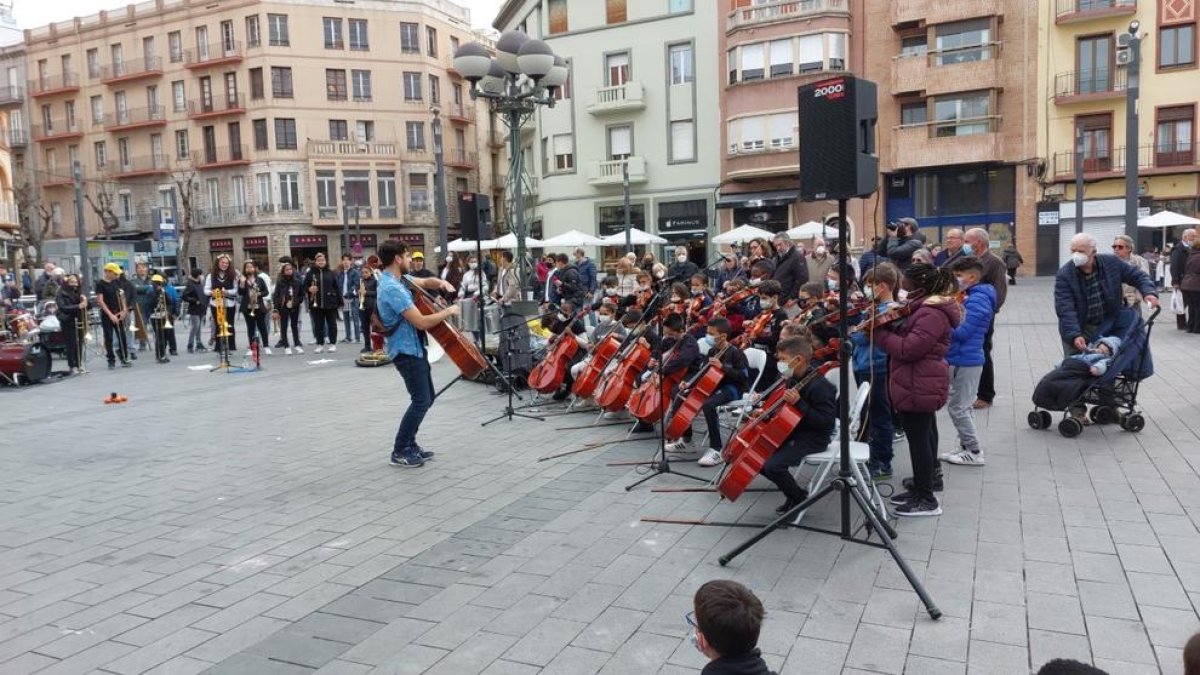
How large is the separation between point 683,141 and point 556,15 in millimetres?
8685

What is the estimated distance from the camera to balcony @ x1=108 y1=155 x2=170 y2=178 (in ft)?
171

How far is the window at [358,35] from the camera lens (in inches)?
Result: 1950

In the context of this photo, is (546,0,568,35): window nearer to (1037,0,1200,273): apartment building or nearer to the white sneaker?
(1037,0,1200,273): apartment building

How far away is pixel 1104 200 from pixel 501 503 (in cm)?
3391

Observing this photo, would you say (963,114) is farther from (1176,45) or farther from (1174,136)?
(1176,45)

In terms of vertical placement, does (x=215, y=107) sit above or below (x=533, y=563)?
above

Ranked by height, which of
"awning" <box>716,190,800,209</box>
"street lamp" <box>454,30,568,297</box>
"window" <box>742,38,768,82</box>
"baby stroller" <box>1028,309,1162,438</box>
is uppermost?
"window" <box>742,38,768,82</box>

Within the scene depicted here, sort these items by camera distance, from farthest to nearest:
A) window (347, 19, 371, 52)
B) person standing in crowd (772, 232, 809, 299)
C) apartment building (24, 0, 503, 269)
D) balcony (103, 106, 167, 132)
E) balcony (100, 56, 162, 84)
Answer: balcony (103, 106, 167, 132)
balcony (100, 56, 162, 84)
window (347, 19, 371, 52)
apartment building (24, 0, 503, 269)
person standing in crowd (772, 232, 809, 299)

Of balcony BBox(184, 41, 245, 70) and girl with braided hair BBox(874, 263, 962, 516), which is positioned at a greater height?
balcony BBox(184, 41, 245, 70)

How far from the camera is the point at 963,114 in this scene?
3312 cm

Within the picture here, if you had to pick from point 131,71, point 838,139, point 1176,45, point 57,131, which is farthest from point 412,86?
point 838,139

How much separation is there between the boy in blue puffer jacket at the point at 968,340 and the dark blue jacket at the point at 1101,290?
149 cm

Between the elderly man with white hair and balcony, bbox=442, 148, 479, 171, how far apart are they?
156 ft

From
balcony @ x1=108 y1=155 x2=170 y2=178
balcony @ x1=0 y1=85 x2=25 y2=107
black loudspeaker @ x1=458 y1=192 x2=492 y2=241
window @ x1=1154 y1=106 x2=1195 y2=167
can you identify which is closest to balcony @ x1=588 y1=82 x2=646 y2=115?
window @ x1=1154 y1=106 x2=1195 y2=167
